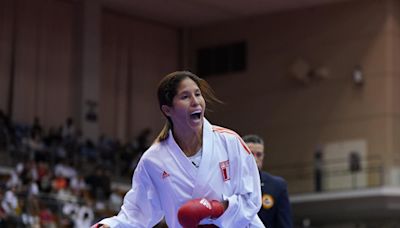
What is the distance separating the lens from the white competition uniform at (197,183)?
5895 millimetres

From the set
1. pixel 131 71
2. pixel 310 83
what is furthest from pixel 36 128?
pixel 310 83

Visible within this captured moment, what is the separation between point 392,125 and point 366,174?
7.60 feet

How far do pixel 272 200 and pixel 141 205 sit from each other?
109 inches

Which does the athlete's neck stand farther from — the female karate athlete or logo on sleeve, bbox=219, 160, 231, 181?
logo on sleeve, bbox=219, 160, 231, 181

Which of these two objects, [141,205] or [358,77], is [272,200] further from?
[358,77]

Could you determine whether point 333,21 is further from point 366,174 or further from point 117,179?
point 117,179

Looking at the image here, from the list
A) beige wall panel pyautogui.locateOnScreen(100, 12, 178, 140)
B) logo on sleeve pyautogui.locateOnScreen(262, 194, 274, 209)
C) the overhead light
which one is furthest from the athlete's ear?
beige wall panel pyautogui.locateOnScreen(100, 12, 178, 140)

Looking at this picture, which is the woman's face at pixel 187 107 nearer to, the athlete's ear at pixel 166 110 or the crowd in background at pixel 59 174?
the athlete's ear at pixel 166 110

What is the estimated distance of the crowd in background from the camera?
22.0 m

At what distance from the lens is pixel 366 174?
100 feet

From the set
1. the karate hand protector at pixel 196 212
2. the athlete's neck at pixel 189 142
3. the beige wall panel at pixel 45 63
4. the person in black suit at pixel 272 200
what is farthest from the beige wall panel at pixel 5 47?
the karate hand protector at pixel 196 212

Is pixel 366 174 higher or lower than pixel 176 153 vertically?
lower

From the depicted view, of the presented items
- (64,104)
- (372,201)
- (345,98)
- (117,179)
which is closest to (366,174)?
(372,201)

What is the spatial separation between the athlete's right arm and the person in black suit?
2542 millimetres
